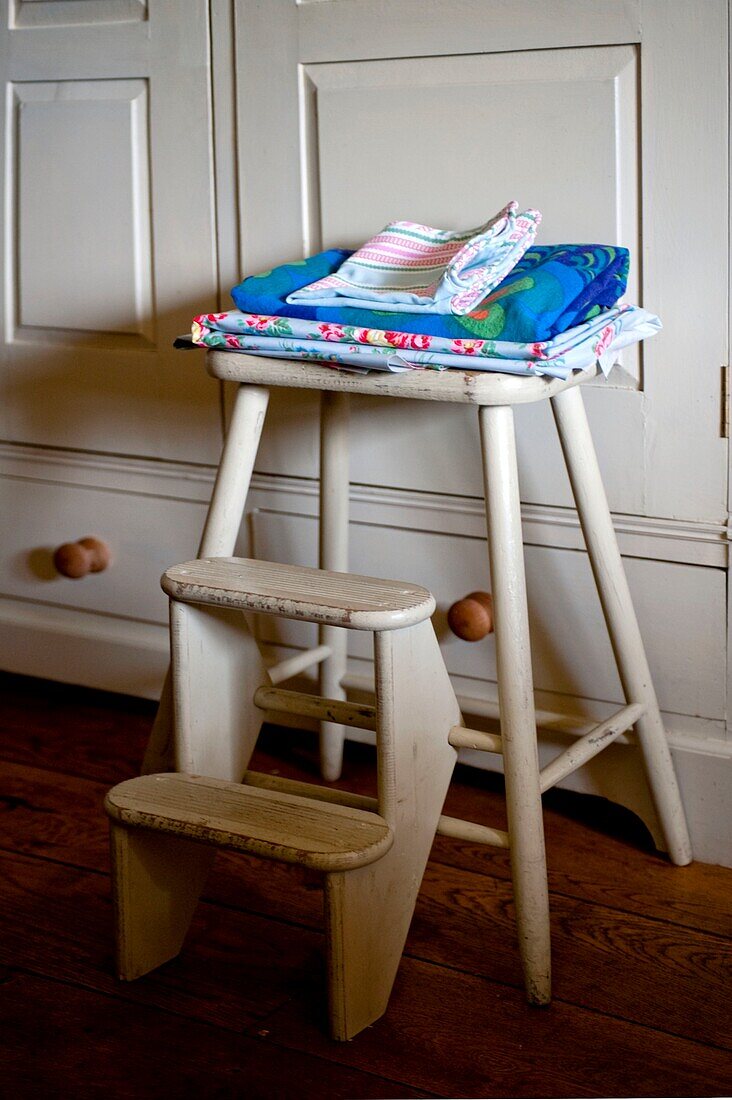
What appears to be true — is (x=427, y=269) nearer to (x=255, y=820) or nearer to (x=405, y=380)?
(x=405, y=380)

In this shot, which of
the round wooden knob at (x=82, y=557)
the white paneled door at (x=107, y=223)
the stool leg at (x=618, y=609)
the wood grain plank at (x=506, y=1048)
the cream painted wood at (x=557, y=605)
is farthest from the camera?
the round wooden knob at (x=82, y=557)

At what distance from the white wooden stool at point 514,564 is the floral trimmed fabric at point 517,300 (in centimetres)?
4

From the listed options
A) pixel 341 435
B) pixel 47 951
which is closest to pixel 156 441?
pixel 341 435

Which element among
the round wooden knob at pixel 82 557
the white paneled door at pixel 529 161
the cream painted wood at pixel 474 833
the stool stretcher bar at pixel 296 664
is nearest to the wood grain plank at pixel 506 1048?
the cream painted wood at pixel 474 833

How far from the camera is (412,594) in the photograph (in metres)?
1.12

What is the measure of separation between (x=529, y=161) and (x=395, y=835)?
740mm

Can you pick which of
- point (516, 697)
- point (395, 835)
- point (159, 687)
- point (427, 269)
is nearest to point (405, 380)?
point (427, 269)

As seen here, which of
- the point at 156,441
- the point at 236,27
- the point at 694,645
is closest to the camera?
the point at 694,645

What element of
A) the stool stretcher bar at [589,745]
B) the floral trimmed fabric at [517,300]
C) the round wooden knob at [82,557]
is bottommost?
the stool stretcher bar at [589,745]

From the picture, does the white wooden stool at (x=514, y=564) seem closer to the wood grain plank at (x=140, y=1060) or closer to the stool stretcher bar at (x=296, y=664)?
the stool stretcher bar at (x=296, y=664)

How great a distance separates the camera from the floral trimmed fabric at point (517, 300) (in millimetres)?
1088

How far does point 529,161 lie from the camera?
134cm

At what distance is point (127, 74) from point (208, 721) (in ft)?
2.93

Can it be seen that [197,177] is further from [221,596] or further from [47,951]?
[47,951]
